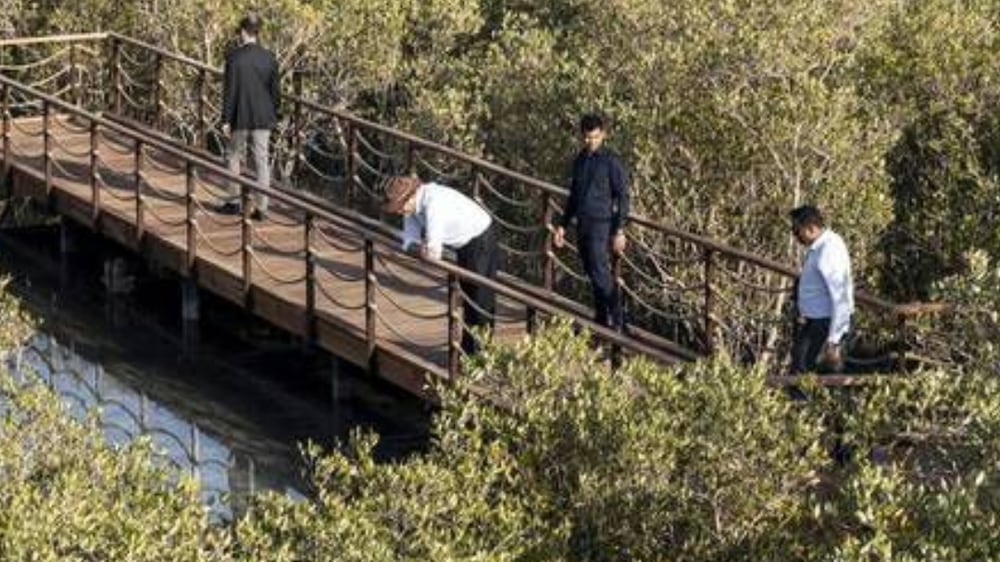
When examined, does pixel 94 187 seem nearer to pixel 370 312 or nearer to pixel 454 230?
pixel 370 312

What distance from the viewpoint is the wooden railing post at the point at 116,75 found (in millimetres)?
25469

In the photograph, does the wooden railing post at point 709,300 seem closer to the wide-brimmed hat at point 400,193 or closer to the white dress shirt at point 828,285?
the white dress shirt at point 828,285

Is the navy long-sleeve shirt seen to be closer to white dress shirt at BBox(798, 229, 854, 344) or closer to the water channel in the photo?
white dress shirt at BBox(798, 229, 854, 344)

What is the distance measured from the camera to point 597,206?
16.0 meters

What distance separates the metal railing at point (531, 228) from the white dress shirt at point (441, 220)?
176 cm

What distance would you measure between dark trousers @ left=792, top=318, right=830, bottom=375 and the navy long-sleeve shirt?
79.1 inches

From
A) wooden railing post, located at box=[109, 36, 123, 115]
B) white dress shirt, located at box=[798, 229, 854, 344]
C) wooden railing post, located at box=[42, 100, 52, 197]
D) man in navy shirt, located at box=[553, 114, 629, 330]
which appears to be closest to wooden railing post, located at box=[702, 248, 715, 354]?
man in navy shirt, located at box=[553, 114, 629, 330]

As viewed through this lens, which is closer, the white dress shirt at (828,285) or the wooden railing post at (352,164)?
the white dress shirt at (828,285)

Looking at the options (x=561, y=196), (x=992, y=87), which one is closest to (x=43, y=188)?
(x=561, y=196)

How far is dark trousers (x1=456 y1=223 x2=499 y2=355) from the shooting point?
631 inches

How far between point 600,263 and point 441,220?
60.1 inches

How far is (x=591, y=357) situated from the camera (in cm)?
1187

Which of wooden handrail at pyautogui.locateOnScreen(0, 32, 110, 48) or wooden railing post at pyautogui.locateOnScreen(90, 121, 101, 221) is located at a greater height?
wooden handrail at pyautogui.locateOnScreen(0, 32, 110, 48)

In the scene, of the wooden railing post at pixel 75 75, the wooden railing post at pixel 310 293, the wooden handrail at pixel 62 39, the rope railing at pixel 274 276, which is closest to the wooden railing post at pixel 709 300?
the wooden railing post at pixel 310 293
